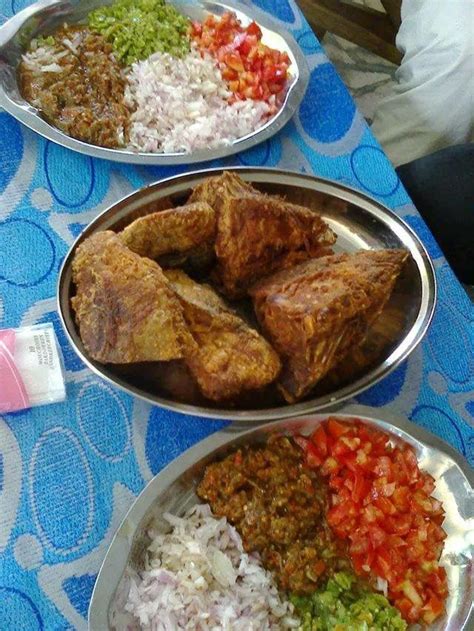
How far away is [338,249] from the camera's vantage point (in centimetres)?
203

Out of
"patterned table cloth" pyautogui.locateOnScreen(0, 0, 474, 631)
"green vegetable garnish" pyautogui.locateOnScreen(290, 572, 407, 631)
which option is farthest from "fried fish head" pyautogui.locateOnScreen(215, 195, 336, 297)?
"green vegetable garnish" pyautogui.locateOnScreen(290, 572, 407, 631)

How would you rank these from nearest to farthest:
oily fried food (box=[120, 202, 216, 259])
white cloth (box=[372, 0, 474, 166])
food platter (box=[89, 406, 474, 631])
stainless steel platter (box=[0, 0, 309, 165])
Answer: food platter (box=[89, 406, 474, 631]) < oily fried food (box=[120, 202, 216, 259]) < stainless steel platter (box=[0, 0, 309, 165]) < white cloth (box=[372, 0, 474, 166])

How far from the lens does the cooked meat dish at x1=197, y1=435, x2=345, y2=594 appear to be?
1574 millimetres

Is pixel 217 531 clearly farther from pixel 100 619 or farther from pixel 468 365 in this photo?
pixel 468 365

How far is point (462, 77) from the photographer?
2590 mm

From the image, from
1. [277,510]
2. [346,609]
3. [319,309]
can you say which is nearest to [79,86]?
[319,309]

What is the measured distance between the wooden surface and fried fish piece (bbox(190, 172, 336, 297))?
194cm

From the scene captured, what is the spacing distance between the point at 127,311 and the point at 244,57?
130 cm

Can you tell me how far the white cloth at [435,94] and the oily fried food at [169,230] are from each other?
1282 millimetres

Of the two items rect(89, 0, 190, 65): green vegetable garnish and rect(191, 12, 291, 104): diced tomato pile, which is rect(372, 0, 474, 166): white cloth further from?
rect(89, 0, 190, 65): green vegetable garnish

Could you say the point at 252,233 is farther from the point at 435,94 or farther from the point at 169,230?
the point at 435,94

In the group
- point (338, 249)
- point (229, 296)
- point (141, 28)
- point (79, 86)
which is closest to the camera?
point (229, 296)

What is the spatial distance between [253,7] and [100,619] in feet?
7.57

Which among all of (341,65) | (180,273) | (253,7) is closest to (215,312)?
(180,273)
